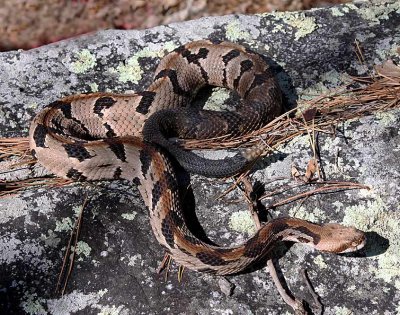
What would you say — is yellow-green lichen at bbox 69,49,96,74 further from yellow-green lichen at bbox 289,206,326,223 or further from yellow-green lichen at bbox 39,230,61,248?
yellow-green lichen at bbox 289,206,326,223

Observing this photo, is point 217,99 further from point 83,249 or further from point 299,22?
point 83,249

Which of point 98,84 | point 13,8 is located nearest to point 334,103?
point 98,84

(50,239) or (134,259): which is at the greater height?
(50,239)

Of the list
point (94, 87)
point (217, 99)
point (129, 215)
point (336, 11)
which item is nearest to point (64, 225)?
point (129, 215)

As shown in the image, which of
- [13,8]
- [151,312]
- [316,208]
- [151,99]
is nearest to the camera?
[151,312]

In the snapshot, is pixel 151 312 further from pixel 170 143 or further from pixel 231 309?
pixel 170 143

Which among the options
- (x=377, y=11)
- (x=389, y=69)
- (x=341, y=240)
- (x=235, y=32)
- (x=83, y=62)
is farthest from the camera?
(x=377, y=11)
